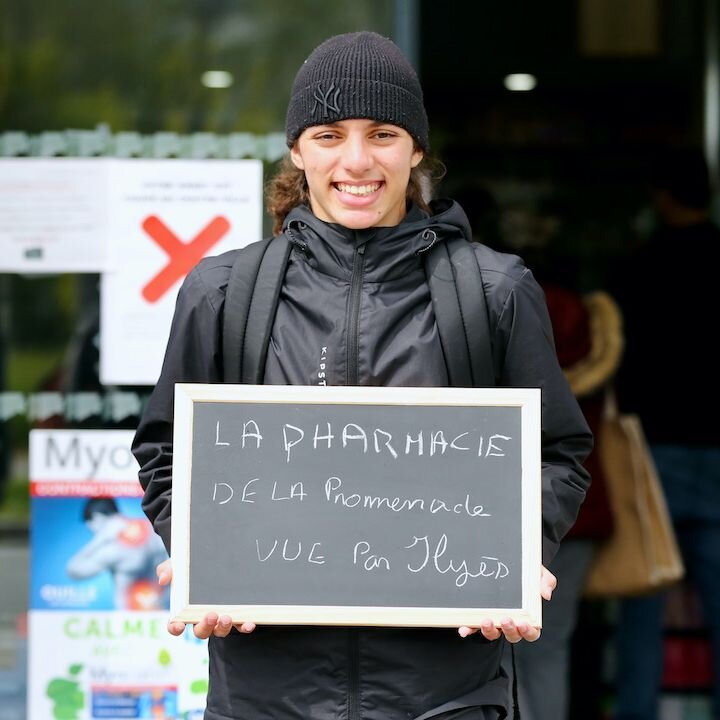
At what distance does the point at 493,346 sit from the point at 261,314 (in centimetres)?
42

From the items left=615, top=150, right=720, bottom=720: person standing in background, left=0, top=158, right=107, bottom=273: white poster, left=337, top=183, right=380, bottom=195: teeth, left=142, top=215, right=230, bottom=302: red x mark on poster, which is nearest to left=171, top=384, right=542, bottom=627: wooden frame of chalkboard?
left=337, top=183, right=380, bottom=195: teeth

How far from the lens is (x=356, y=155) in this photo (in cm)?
249

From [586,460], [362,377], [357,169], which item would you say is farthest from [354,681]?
[586,460]

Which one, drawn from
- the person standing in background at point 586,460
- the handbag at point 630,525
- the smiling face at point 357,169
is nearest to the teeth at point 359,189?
the smiling face at point 357,169

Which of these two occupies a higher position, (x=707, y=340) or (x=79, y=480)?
(x=707, y=340)

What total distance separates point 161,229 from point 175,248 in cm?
7

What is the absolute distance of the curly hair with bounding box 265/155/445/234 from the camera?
8.90 feet

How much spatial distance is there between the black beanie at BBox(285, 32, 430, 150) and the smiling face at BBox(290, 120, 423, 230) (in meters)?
0.02

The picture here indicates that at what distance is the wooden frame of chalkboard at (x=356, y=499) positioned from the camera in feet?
7.75

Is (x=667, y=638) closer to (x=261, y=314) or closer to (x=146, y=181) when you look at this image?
(x=146, y=181)

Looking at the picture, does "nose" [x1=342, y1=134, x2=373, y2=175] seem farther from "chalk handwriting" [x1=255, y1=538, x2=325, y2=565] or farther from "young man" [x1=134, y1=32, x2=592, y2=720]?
"chalk handwriting" [x1=255, y1=538, x2=325, y2=565]

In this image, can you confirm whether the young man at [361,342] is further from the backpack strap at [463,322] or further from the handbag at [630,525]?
the handbag at [630,525]

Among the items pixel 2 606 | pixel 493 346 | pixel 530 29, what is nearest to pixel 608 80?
pixel 530 29

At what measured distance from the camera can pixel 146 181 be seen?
3.81 m
